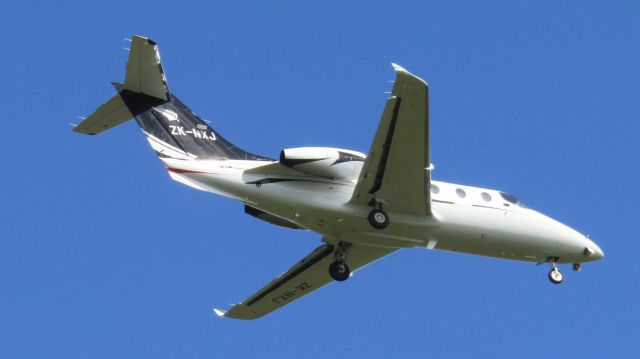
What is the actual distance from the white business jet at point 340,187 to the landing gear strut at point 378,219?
0.02m

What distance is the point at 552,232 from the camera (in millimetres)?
27312

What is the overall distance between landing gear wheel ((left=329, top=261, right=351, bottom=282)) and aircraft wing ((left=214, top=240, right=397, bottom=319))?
825 millimetres

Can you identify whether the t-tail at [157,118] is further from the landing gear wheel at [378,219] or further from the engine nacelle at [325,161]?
the landing gear wheel at [378,219]

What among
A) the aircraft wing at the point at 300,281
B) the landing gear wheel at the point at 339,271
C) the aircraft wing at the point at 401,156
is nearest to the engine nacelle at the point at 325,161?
the aircraft wing at the point at 401,156

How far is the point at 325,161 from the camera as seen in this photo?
2472 centimetres

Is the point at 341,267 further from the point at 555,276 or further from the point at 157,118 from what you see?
the point at 157,118

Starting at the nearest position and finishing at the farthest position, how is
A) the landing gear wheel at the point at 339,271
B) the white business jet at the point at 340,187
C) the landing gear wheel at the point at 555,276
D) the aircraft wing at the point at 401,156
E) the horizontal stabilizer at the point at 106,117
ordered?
the aircraft wing at the point at 401,156 → the white business jet at the point at 340,187 → the horizontal stabilizer at the point at 106,117 → the landing gear wheel at the point at 339,271 → the landing gear wheel at the point at 555,276

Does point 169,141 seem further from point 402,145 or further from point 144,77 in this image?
point 402,145

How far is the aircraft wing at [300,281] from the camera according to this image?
1123 inches

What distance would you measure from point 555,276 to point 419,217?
4.71 meters

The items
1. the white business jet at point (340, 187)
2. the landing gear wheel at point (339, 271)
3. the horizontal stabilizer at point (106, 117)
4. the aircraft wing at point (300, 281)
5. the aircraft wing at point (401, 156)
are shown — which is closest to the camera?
the aircraft wing at point (401, 156)

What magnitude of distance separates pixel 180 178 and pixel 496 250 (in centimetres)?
847

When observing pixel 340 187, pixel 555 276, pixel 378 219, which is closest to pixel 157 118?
pixel 340 187

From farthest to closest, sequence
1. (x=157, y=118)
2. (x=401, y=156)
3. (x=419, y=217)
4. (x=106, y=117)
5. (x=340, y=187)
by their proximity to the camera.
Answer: (x=157, y=118)
(x=419, y=217)
(x=340, y=187)
(x=106, y=117)
(x=401, y=156)
